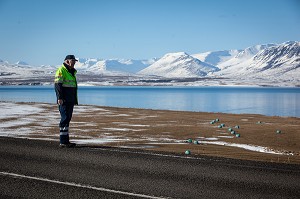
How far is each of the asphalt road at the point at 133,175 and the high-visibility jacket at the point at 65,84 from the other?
1507 millimetres

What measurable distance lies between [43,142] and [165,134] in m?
10.9

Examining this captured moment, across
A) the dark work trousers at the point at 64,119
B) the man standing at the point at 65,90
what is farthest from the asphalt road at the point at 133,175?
the man standing at the point at 65,90

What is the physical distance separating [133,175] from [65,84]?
445 centimetres

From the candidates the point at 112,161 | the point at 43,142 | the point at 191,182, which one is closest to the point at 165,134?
the point at 43,142

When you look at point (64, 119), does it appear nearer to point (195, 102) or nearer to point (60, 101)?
point (60, 101)

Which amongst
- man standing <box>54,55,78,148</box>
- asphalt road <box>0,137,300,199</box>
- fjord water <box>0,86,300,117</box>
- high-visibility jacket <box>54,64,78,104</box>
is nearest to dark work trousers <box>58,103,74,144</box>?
man standing <box>54,55,78,148</box>

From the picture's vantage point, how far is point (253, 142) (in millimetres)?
20266

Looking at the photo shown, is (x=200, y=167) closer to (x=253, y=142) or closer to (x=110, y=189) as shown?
(x=110, y=189)

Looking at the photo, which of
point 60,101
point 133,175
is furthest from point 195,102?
point 133,175

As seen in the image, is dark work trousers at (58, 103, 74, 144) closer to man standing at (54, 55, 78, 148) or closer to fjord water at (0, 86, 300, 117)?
man standing at (54, 55, 78, 148)

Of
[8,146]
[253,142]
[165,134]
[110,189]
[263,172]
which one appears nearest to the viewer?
[110,189]

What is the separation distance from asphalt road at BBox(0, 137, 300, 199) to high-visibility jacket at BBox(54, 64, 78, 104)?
1507 millimetres

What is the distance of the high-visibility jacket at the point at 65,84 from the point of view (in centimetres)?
1177

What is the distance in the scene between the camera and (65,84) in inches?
470
